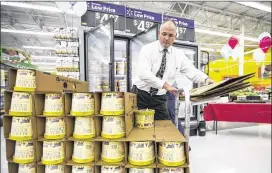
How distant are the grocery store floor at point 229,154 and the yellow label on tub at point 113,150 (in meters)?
1.51

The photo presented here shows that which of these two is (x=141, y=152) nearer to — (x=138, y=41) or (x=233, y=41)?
(x=138, y=41)

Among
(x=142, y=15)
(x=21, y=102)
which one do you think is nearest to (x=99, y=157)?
(x=21, y=102)

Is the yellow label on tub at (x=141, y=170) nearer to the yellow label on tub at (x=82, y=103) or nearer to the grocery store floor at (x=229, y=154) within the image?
the yellow label on tub at (x=82, y=103)

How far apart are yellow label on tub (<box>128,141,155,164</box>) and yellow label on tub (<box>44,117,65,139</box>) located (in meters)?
0.50

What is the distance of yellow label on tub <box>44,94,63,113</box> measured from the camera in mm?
1303

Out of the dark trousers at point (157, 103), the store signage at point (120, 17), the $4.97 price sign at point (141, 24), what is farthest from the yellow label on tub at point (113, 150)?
the $4.97 price sign at point (141, 24)

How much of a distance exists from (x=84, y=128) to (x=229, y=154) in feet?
8.90

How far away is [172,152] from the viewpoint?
1.11 m

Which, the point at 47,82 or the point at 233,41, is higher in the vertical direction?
the point at 233,41

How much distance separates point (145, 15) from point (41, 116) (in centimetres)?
377

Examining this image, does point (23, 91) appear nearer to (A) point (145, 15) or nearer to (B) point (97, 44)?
(B) point (97, 44)

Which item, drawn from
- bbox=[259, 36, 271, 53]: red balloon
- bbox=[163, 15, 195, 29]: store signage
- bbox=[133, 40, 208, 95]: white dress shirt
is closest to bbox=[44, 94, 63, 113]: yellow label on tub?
bbox=[133, 40, 208, 95]: white dress shirt

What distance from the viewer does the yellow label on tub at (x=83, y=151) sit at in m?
1.25

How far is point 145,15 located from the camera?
175 inches
